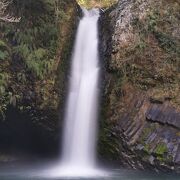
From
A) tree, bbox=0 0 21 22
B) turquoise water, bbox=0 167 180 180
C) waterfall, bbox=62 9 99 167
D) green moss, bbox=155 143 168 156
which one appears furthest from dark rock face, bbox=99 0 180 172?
tree, bbox=0 0 21 22

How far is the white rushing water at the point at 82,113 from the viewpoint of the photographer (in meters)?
15.8

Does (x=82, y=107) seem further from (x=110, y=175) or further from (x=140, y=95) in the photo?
(x=110, y=175)

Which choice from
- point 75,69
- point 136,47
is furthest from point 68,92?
point 136,47

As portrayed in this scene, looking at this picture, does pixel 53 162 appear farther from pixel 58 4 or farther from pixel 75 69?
pixel 58 4

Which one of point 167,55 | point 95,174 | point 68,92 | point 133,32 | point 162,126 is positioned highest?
point 133,32

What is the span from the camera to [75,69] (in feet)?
55.7

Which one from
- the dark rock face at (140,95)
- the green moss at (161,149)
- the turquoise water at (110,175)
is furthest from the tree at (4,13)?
the green moss at (161,149)

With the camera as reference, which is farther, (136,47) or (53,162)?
(53,162)

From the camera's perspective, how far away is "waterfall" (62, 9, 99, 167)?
15867 mm

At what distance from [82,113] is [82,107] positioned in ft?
0.72

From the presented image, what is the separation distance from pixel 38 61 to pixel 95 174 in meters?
4.71

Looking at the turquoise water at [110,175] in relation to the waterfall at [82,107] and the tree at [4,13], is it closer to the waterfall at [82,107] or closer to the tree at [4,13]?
the waterfall at [82,107]

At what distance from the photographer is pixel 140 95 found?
603 inches

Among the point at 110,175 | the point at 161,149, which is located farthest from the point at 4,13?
the point at 161,149
